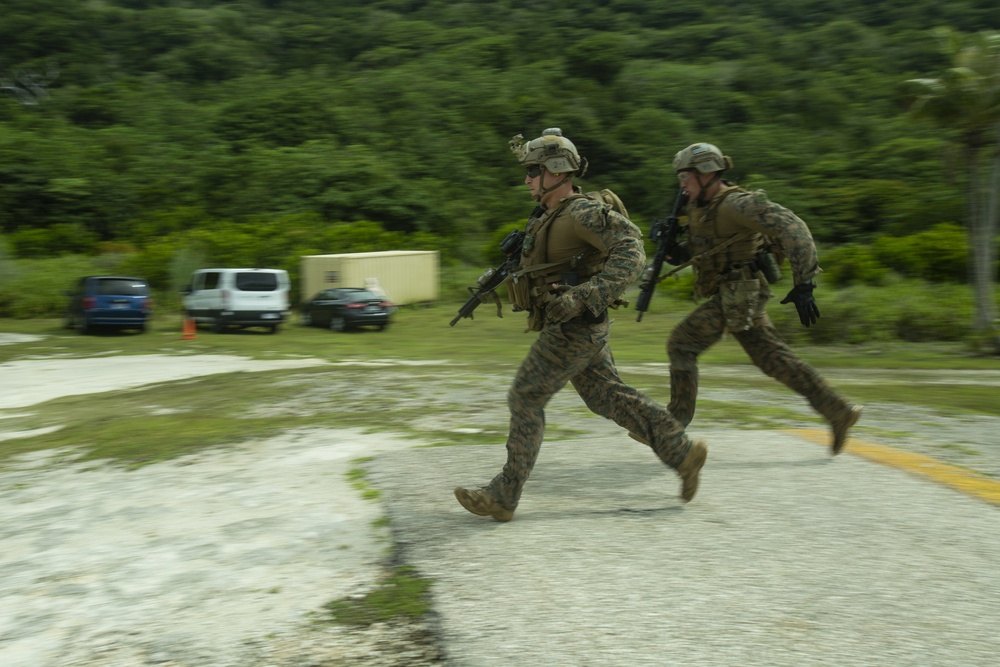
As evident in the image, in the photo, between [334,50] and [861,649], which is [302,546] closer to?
[861,649]

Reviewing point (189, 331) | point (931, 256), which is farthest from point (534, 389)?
point (931, 256)

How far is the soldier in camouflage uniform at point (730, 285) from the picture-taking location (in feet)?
17.8

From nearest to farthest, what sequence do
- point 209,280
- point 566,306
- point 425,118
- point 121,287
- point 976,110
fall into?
1. point 566,306
2. point 976,110
3. point 121,287
4. point 209,280
5. point 425,118

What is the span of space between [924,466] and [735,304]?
4.06 ft

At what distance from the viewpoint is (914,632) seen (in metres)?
3.07

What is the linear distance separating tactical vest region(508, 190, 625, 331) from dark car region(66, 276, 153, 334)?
16.5 meters

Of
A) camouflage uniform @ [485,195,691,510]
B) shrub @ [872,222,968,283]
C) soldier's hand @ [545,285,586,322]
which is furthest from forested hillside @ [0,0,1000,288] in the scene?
soldier's hand @ [545,285,586,322]

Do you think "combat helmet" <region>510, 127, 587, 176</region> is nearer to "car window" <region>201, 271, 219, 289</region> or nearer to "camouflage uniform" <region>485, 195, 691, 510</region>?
"camouflage uniform" <region>485, 195, 691, 510</region>

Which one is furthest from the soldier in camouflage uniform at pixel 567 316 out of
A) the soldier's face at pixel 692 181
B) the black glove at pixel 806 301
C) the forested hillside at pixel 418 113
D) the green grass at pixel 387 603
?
the forested hillside at pixel 418 113

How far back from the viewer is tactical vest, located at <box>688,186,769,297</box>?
5500 mm

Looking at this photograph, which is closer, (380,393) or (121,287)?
(380,393)

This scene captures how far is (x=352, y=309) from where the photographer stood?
20.5 metres

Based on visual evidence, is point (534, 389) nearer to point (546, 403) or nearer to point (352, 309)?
point (546, 403)

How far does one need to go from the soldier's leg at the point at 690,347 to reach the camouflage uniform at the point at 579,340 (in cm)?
128
